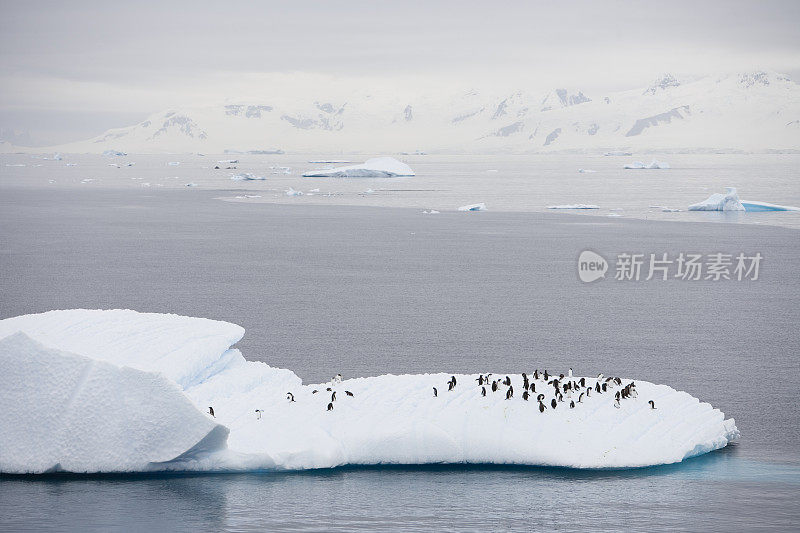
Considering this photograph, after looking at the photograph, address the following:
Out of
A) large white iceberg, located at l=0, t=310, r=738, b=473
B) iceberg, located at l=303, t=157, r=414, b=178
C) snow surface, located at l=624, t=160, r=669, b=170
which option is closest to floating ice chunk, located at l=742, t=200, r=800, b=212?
iceberg, located at l=303, t=157, r=414, b=178

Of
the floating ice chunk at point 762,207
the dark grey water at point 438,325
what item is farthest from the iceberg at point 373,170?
the floating ice chunk at point 762,207

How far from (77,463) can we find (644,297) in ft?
90.7

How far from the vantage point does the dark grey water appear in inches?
728

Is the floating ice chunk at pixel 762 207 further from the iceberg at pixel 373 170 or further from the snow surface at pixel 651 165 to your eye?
the snow surface at pixel 651 165

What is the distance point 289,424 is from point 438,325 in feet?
46.6

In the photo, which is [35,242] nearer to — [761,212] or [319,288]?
[319,288]

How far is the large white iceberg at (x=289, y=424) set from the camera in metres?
20.3

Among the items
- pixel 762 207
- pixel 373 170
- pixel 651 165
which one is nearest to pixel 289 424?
pixel 762 207

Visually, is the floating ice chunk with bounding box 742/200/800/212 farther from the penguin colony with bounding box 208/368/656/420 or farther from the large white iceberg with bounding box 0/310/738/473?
the large white iceberg with bounding box 0/310/738/473

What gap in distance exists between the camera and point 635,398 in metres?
22.5

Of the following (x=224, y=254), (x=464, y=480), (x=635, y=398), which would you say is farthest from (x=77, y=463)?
(x=224, y=254)

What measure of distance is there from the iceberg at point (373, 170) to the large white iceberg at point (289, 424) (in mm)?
101369

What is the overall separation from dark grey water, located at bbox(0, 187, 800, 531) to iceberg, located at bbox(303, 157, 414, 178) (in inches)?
1749

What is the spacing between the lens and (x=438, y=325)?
115 feet
